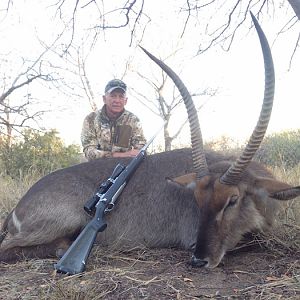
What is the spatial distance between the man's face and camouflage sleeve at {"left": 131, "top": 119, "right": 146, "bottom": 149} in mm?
329

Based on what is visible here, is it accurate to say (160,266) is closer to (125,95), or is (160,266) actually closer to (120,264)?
(120,264)

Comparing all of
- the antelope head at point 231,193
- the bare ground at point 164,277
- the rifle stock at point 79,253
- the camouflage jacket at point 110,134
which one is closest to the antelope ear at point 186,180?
the antelope head at point 231,193

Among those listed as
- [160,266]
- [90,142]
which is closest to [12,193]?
[90,142]

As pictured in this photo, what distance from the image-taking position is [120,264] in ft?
14.5

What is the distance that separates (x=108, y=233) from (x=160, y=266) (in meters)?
0.99

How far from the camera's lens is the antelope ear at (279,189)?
4.07m

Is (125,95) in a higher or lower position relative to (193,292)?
higher

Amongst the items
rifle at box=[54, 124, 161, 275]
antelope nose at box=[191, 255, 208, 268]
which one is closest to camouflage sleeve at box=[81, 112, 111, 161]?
rifle at box=[54, 124, 161, 275]

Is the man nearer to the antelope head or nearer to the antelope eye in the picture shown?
the antelope head

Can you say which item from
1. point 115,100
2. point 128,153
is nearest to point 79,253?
point 128,153

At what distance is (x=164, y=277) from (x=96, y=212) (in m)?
1.05

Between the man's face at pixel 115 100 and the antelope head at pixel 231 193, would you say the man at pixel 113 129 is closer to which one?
the man's face at pixel 115 100

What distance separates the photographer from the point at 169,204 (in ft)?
16.7

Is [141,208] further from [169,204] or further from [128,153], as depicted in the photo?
[128,153]
